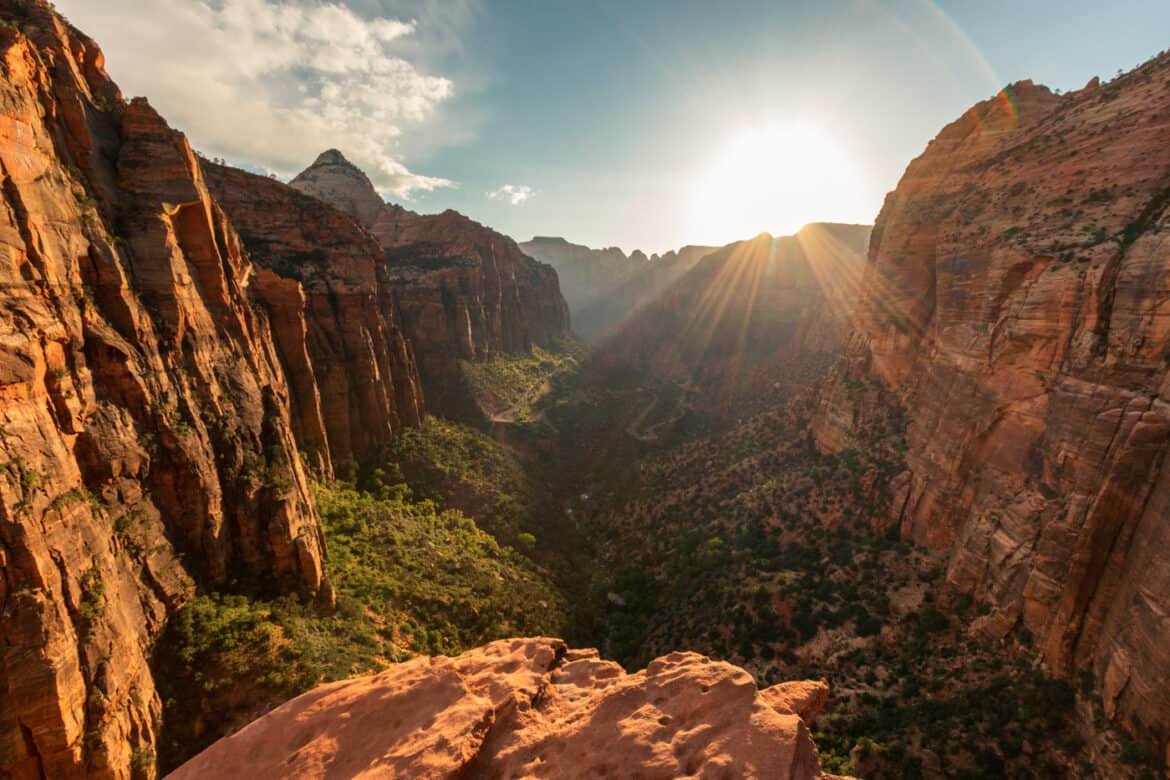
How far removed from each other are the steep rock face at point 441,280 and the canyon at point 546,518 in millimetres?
22706

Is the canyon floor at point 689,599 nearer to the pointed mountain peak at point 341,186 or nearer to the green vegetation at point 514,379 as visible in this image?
the green vegetation at point 514,379

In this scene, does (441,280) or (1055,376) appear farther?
(441,280)

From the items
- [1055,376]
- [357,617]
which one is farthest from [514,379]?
[1055,376]

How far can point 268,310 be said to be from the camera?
32.2m

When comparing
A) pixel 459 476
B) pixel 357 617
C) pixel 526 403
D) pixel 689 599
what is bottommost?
pixel 689 599

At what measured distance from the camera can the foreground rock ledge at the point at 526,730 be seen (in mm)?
8047

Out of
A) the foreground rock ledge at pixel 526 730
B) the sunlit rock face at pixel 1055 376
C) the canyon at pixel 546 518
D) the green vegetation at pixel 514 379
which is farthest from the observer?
the green vegetation at pixel 514 379

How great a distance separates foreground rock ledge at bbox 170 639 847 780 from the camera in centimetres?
805

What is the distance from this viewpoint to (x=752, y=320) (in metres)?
101

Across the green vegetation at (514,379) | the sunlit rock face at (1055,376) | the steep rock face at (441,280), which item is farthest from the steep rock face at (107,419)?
the green vegetation at (514,379)

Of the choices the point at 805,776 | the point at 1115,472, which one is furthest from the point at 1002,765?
the point at 805,776

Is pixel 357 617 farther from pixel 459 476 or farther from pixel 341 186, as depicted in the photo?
pixel 341 186

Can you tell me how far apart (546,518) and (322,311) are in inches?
1153

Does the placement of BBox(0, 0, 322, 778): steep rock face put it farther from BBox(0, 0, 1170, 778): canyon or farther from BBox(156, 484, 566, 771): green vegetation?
BBox(156, 484, 566, 771): green vegetation
